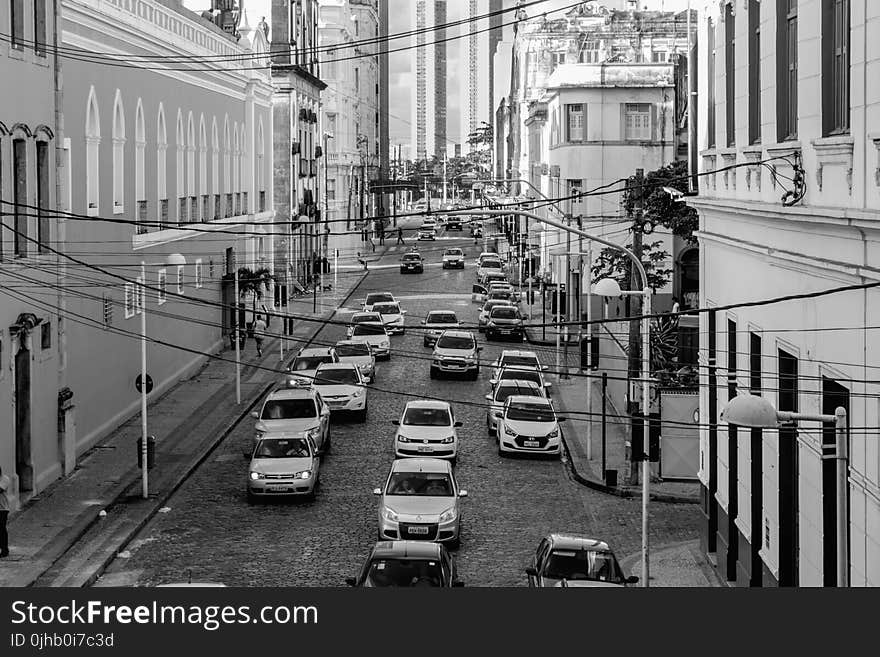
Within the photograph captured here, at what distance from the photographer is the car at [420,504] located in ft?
80.3

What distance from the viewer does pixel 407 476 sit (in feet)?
84.8

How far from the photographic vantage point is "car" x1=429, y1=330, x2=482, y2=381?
45.3 meters

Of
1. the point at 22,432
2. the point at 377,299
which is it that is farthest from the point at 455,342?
the point at 22,432

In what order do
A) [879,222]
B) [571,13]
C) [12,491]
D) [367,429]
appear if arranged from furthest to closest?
[571,13]
[367,429]
[12,491]
[879,222]

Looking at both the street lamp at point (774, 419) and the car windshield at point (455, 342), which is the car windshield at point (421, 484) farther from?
the car windshield at point (455, 342)

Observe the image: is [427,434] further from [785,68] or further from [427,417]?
[785,68]

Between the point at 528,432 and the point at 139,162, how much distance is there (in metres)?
13.7

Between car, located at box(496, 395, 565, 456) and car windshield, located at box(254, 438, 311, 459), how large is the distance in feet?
18.3

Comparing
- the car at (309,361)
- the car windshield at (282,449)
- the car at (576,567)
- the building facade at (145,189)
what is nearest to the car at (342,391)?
the car at (309,361)

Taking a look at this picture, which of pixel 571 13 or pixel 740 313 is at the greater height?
pixel 571 13

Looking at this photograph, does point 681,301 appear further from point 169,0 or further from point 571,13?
point 571,13

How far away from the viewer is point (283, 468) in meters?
28.3
